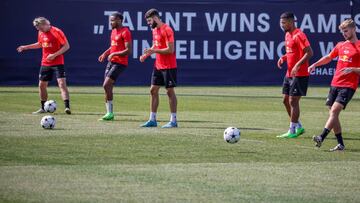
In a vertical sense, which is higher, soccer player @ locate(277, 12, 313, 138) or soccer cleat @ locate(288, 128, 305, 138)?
soccer player @ locate(277, 12, 313, 138)

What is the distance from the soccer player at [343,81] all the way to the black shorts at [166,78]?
14.9 feet

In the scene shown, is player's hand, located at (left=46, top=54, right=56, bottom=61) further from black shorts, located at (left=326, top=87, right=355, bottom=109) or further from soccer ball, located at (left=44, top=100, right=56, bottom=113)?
black shorts, located at (left=326, top=87, right=355, bottom=109)

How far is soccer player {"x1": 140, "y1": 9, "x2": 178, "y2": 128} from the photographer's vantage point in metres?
18.7

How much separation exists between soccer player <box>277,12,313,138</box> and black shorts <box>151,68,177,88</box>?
8.13ft

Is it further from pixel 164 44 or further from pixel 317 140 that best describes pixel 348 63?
pixel 164 44

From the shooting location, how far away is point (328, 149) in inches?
592

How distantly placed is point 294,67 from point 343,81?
2178mm

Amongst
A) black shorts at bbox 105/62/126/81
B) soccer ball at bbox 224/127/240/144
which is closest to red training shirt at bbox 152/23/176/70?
black shorts at bbox 105/62/126/81

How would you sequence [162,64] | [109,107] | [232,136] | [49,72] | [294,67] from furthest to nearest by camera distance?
[49,72]
[109,107]
[162,64]
[294,67]
[232,136]

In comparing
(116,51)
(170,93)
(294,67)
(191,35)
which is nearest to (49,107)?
(116,51)

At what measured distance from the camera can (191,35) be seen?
114 feet

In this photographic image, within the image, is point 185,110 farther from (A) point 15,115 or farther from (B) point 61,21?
(B) point 61,21

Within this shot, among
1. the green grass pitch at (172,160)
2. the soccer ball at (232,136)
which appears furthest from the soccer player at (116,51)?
the soccer ball at (232,136)

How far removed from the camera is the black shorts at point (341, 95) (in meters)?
14.7
